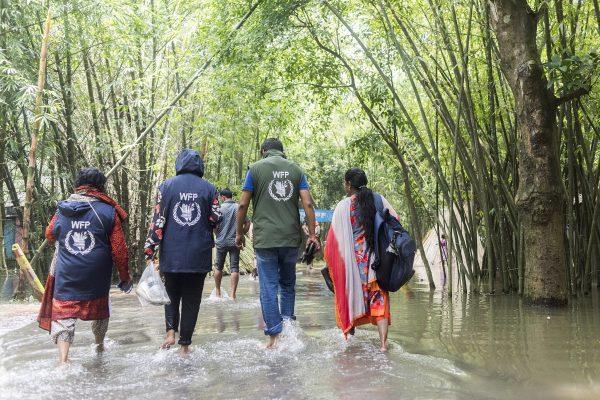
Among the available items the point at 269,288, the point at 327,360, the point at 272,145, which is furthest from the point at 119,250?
the point at 327,360

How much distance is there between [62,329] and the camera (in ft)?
13.0

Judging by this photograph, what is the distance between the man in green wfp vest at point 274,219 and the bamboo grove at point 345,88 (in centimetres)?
245

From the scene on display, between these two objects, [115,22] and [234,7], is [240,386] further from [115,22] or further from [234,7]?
[115,22]

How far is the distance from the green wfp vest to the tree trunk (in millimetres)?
2626

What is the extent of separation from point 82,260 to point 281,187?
59.1 inches

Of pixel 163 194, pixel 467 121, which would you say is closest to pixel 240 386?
pixel 163 194

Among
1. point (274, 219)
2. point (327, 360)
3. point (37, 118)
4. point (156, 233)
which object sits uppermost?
point (37, 118)

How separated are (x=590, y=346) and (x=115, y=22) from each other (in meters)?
6.99

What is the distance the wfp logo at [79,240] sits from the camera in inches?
161

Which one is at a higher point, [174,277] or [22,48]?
[22,48]

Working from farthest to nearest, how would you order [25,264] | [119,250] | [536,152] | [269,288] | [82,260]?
[25,264] < [536,152] < [269,288] < [119,250] < [82,260]

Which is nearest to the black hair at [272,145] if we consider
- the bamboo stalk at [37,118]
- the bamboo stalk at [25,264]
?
the bamboo stalk at [25,264]

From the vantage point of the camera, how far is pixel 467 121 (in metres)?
6.95

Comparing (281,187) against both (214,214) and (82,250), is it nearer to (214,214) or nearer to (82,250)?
(214,214)
